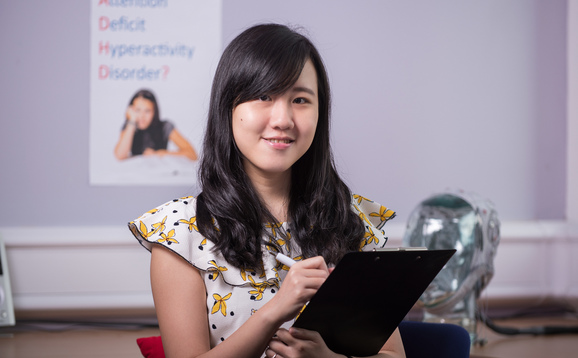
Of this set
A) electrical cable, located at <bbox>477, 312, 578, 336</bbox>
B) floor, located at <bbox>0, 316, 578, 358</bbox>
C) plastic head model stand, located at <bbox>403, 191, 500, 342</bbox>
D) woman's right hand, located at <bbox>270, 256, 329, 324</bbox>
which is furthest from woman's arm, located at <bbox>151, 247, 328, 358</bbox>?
electrical cable, located at <bbox>477, 312, 578, 336</bbox>

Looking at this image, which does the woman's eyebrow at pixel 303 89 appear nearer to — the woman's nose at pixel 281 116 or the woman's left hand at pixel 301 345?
the woman's nose at pixel 281 116

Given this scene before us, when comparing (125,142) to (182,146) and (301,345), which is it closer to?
(182,146)

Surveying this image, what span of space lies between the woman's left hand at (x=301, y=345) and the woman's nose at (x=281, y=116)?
312mm

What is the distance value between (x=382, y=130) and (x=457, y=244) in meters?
0.60

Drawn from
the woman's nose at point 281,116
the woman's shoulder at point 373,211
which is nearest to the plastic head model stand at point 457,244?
the woman's shoulder at point 373,211

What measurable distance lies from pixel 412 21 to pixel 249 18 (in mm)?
620

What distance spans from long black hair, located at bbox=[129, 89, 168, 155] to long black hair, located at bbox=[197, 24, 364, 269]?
111 centimetres

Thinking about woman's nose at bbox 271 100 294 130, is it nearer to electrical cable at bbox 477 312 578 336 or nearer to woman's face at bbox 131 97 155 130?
woman's face at bbox 131 97 155 130

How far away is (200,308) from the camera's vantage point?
0.95 meters

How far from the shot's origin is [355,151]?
225cm

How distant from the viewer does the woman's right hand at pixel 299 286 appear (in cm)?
81

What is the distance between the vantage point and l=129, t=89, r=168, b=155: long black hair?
2.12 meters

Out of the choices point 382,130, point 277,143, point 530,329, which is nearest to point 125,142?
point 382,130

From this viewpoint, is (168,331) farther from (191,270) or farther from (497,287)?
(497,287)
